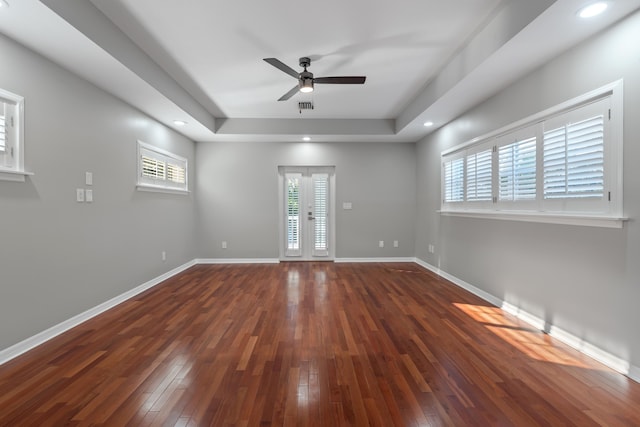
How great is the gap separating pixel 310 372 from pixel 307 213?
14.8ft

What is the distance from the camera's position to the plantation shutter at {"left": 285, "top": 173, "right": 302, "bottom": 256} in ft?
21.2

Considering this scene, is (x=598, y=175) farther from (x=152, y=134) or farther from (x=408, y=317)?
(x=152, y=134)

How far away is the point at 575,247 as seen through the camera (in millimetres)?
2584

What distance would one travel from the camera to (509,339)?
8.89 feet

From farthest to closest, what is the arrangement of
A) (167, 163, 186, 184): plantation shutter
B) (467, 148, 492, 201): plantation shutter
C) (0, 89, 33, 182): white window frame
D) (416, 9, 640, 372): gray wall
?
1. (167, 163, 186, 184): plantation shutter
2. (467, 148, 492, 201): plantation shutter
3. (0, 89, 33, 182): white window frame
4. (416, 9, 640, 372): gray wall

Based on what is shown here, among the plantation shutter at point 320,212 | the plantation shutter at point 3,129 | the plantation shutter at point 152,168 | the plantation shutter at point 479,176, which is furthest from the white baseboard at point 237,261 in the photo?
the plantation shutter at point 3,129

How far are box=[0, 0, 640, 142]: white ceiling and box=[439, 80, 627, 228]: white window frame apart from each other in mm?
489

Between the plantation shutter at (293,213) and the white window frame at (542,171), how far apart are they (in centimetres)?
344

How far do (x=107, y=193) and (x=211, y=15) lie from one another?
90.9 inches

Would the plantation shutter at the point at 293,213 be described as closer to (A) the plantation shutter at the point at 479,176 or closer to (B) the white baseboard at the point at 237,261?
(B) the white baseboard at the point at 237,261

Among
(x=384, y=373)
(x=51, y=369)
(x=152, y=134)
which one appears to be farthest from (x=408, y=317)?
(x=152, y=134)

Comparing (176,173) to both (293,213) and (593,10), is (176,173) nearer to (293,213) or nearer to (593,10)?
(293,213)

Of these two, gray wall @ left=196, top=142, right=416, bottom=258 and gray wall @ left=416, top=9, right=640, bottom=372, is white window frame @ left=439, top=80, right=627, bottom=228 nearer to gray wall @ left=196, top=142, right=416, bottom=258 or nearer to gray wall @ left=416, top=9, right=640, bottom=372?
gray wall @ left=416, top=9, right=640, bottom=372

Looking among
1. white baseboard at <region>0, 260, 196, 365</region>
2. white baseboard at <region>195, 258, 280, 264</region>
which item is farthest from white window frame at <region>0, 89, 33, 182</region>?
white baseboard at <region>195, 258, 280, 264</region>
